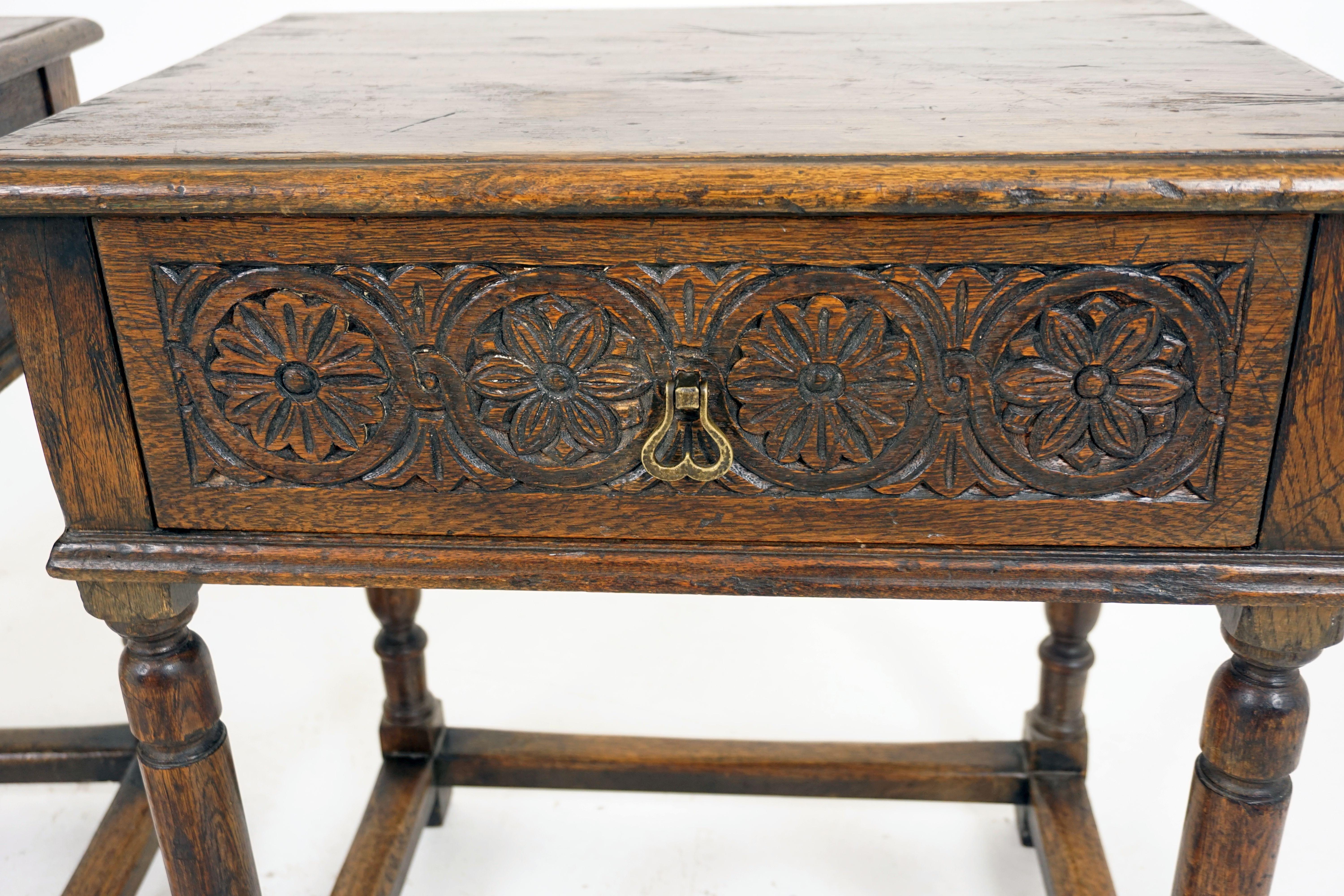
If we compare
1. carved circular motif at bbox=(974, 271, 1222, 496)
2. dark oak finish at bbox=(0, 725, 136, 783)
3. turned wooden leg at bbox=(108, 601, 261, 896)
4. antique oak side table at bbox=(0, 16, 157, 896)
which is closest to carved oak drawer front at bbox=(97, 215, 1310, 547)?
carved circular motif at bbox=(974, 271, 1222, 496)

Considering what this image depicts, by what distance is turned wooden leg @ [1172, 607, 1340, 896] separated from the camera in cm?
101

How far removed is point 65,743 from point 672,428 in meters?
1.12

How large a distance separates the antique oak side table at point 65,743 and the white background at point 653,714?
9 cm

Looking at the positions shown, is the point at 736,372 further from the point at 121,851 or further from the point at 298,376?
the point at 121,851

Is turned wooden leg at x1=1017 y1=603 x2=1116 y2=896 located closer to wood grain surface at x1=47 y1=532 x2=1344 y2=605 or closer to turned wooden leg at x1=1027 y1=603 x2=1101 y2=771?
turned wooden leg at x1=1027 y1=603 x2=1101 y2=771

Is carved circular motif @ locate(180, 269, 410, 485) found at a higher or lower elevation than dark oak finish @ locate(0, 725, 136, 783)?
higher

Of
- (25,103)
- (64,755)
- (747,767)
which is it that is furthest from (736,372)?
(64,755)

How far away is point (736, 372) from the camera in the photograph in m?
0.97

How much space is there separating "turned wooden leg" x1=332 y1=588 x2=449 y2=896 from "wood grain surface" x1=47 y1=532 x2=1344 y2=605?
0.55 metres

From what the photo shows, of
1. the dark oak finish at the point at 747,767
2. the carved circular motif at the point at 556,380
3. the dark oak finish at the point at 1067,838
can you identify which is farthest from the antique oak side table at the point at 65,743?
the dark oak finish at the point at 1067,838

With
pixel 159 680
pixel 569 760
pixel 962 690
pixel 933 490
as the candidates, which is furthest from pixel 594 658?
pixel 933 490

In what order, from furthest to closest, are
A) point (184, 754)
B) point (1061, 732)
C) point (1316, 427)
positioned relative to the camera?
point (1061, 732)
point (184, 754)
point (1316, 427)

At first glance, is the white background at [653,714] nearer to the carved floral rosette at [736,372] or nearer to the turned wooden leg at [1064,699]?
the turned wooden leg at [1064,699]

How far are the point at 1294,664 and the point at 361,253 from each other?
0.76 meters
